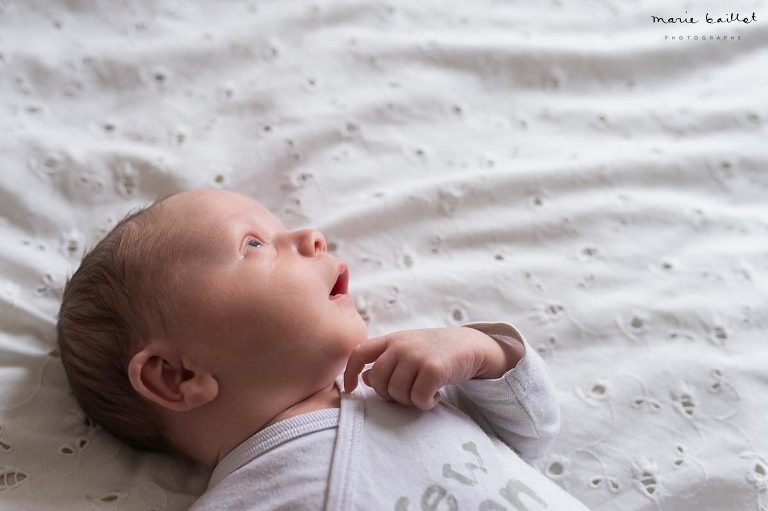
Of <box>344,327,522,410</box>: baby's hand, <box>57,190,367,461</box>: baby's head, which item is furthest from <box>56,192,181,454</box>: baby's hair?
<box>344,327,522,410</box>: baby's hand

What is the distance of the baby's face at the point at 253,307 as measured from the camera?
900 millimetres

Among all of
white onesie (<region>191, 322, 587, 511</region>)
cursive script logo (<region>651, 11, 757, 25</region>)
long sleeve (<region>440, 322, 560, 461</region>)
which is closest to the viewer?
white onesie (<region>191, 322, 587, 511</region>)

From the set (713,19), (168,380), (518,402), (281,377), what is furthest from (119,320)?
(713,19)

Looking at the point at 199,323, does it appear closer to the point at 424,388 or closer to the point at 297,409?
the point at 297,409

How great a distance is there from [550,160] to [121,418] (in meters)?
0.81

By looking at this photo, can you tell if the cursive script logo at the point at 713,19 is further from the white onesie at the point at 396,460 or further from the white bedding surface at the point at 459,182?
the white onesie at the point at 396,460

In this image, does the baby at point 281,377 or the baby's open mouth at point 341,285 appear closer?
the baby at point 281,377

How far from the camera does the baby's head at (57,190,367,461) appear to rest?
0.90 metres

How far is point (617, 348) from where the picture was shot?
1108 millimetres

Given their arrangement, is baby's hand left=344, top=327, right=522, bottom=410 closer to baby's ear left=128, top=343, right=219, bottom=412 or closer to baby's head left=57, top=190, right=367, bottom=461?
baby's head left=57, top=190, right=367, bottom=461

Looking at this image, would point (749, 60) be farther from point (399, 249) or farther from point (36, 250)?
point (36, 250)

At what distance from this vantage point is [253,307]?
2.96 feet

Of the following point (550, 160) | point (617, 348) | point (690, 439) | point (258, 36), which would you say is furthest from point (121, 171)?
point (690, 439)

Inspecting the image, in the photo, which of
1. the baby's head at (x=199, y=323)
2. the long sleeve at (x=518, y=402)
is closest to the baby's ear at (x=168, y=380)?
the baby's head at (x=199, y=323)
